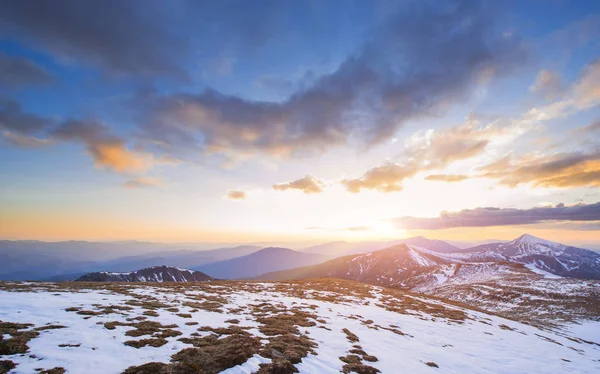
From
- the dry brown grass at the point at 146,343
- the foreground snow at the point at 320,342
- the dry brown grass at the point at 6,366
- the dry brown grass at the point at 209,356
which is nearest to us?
the dry brown grass at the point at 6,366

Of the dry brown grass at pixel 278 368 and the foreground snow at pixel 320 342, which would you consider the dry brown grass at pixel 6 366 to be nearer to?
the foreground snow at pixel 320 342

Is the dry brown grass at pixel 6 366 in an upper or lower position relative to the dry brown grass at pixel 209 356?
upper

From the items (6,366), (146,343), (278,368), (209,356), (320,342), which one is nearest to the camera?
(6,366)

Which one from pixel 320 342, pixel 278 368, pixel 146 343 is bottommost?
pixel 320 342

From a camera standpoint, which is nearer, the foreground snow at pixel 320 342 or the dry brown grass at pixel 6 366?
the dry brown grass at pixel 6 366

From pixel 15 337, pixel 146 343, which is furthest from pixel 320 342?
pixel 15 337

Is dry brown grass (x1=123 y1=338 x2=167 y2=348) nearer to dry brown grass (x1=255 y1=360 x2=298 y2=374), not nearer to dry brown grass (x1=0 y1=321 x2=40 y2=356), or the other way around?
dry brown grass (x1=0 y1=321 x2=40 y2=356)

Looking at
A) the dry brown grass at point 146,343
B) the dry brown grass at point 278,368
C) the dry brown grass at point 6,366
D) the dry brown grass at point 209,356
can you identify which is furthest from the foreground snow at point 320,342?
the dry brown grass at point 209,356

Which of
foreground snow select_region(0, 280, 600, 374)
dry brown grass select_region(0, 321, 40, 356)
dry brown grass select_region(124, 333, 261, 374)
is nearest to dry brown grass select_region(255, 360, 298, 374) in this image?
foreground snow select_region(0, 280, 600, 374)

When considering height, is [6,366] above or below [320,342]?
above

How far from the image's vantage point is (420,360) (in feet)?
58.8

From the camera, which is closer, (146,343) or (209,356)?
(209,356)

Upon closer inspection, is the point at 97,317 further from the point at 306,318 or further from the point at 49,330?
the point at 306,318

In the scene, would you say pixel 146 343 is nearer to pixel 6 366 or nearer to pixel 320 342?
pixel 6 366
